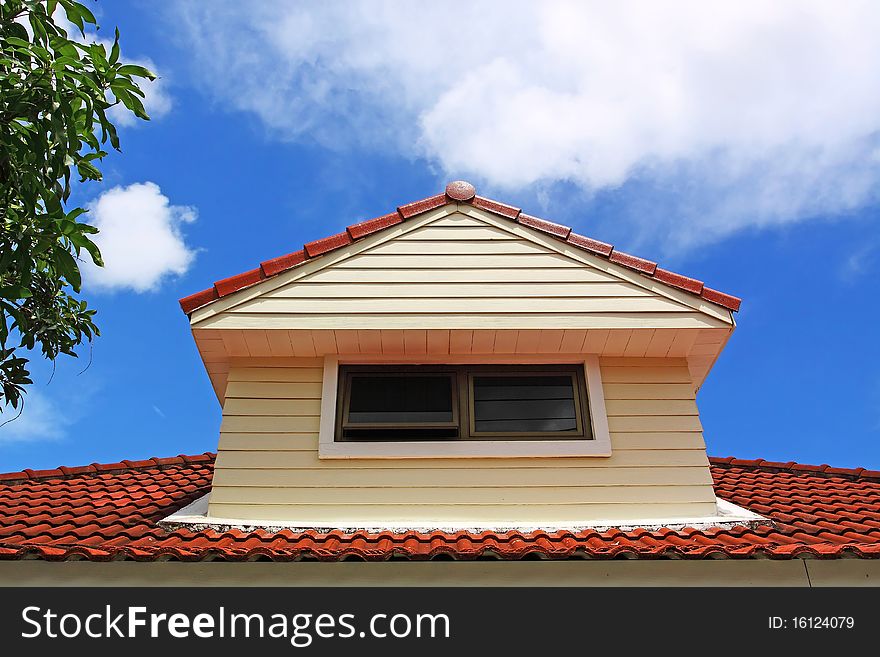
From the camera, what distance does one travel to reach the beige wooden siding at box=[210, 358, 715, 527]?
6016mm

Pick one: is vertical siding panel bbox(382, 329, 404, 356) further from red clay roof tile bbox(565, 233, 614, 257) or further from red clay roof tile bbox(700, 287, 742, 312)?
red clay roof tile bbox(700, 287, 742, 312)

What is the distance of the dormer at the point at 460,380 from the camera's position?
6082 mm

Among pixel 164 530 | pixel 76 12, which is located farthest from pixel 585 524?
pixel 76 12

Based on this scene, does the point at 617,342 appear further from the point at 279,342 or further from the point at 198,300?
the point at 198,300

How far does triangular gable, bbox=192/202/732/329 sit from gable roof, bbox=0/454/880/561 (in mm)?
1944

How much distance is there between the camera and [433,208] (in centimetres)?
730

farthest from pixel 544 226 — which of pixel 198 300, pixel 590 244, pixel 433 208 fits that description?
pixel 198 300

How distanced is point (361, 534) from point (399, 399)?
1.55m

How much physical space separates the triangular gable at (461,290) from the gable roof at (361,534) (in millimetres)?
1944

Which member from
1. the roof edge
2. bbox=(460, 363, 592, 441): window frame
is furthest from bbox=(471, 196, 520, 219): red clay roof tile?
the roof edge

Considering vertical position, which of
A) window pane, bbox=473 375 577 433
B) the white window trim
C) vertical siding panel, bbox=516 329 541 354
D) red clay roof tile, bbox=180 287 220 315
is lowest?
the white window trim

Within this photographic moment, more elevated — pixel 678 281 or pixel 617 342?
pixel 678 281

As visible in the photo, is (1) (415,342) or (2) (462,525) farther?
(1) (415,342)

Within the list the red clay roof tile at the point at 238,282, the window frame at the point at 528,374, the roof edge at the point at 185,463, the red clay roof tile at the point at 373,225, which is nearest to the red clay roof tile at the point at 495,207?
the red clay roof tile at the point at 373,225
